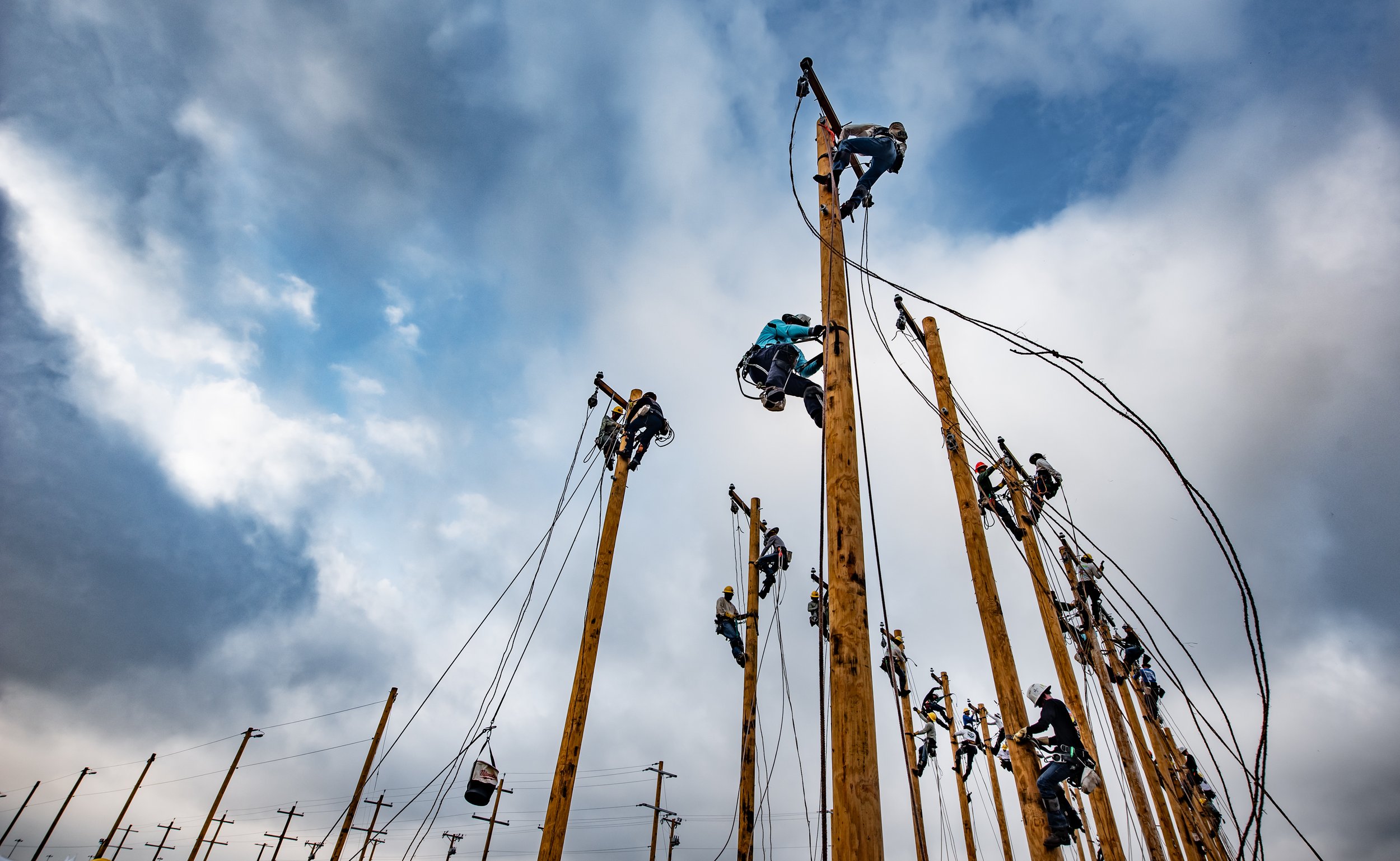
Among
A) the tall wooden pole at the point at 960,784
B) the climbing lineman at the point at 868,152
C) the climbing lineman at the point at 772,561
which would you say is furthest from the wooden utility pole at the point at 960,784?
the climbing lineman at the point at 868,152

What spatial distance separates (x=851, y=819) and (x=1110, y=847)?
725 cm

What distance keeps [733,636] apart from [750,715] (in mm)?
2217

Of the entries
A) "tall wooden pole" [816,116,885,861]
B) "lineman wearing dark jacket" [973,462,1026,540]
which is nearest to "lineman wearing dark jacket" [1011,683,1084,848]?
"lineman wearing dark jacket" [973,462,1026,540]

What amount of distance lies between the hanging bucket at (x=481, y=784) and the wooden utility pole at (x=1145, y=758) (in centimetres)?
1027

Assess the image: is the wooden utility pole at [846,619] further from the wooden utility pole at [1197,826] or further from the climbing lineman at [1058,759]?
the wooden utility pole at [1197,826]

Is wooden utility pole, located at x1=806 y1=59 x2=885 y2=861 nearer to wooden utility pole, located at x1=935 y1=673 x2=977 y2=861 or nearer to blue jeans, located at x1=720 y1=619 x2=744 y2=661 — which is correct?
blue jeans, located at x1=720 y1=619 x2=744 y2=661

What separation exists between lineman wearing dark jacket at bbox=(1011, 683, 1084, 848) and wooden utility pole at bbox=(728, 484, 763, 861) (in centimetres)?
379

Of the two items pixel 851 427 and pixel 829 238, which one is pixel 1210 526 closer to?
pixel 851 427

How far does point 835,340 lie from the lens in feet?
13.4

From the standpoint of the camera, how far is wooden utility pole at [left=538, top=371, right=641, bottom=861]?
21.2 feet

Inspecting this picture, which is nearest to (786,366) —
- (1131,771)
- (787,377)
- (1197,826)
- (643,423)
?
(787,377)

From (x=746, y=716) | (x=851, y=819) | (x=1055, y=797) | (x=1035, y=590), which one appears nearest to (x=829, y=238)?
(x=851, y=819)

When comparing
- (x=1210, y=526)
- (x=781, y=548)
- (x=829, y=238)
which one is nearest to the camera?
(x=1210, y=526)

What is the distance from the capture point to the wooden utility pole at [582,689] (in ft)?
21.2
